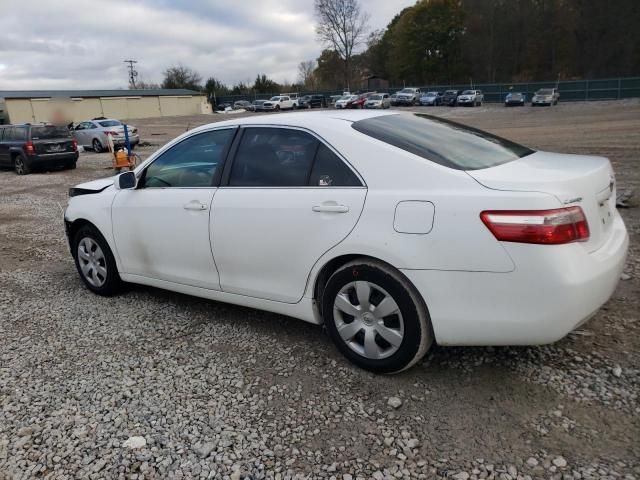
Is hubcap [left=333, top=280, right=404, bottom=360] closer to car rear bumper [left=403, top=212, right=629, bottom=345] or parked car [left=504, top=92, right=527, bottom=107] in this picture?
car rear bumper [left=403, top=212, right=629, bottom=345]

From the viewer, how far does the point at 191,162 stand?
13.4 feet

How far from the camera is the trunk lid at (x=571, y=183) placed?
2666 millimetres

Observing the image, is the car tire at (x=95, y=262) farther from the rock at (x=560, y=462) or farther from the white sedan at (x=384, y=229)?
the rock at (x=560, y=462)

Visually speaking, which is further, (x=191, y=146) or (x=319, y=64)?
(x=319, y=64)

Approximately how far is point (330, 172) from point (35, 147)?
16.1 metres

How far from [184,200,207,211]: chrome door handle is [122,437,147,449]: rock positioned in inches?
64.4

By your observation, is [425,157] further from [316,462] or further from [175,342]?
[175,342]

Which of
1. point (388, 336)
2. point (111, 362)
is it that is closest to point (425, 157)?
point (388, 336)

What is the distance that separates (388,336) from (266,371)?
89 centimetres

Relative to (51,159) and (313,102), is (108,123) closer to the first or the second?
(51,159)

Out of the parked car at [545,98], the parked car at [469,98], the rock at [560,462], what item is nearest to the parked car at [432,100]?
the parked car at [469,98]

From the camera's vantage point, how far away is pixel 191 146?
410cm

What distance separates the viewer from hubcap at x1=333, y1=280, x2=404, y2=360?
118 inches

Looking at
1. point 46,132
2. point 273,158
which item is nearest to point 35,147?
point 46,132
